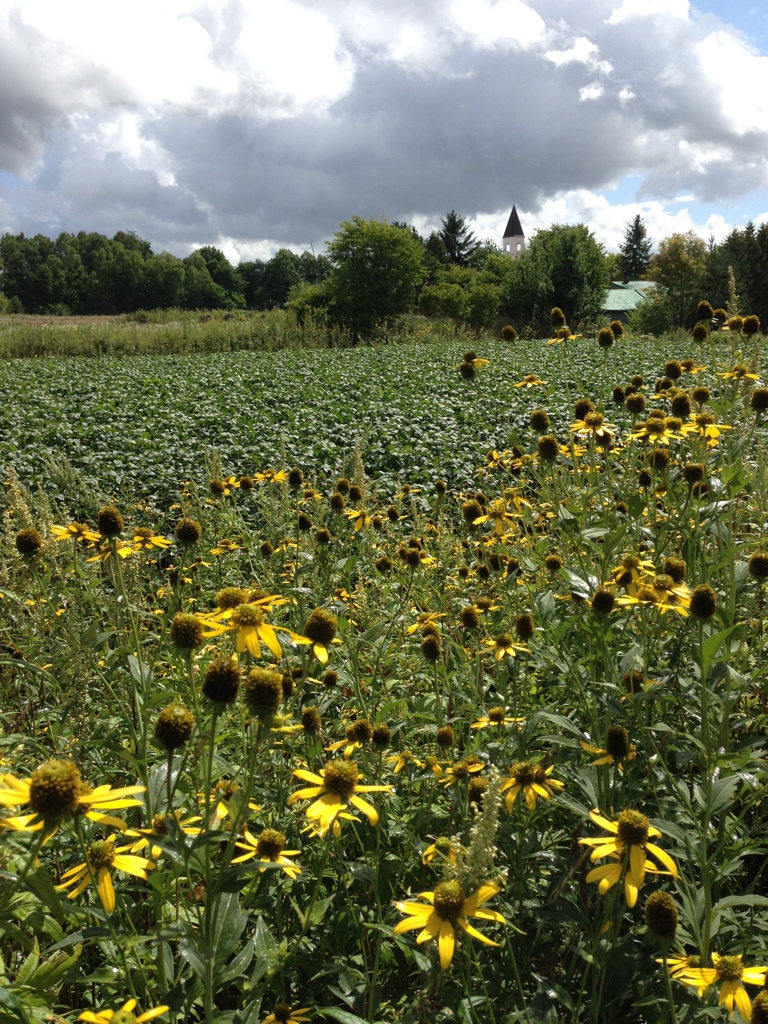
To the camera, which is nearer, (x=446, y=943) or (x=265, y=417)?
(x=446, y=943)

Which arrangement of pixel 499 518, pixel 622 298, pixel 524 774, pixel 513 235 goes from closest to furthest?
pixel 524 774, pixel 499 518, pixel 622 298, pixel 513 235

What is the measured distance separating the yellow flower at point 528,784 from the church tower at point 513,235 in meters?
93.6

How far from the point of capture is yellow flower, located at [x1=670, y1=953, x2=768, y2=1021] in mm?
1114

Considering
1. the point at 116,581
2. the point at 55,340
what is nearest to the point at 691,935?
the point at 116,581

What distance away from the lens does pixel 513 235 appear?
87.9 meters

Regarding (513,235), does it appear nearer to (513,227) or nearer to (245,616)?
(513,227)

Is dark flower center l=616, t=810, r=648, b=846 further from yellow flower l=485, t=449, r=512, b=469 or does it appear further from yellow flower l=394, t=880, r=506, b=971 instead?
yellow flower l=485, t=449, r=512, b=469

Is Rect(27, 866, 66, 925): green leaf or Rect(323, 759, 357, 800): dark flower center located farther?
Rect(323, 759, 357, 800): dark flower center

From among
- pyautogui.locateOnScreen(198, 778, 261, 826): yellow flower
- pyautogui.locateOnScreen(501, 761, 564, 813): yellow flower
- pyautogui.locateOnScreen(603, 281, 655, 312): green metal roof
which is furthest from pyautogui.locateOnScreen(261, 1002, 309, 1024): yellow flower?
pyautogui.locateOnScreen(603, 281, 655, 312): green metal roof

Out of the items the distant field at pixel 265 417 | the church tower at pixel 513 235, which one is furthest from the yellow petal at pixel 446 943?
the church tower at pixel 513 235

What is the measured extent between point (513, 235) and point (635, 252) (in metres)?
15.8

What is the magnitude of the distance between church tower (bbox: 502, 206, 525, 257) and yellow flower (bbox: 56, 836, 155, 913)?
94016 mm

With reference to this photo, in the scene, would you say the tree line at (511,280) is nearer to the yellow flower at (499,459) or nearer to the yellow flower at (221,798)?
the yellow flower at (499,459)

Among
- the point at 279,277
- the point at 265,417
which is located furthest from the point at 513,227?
the point at 265,417
